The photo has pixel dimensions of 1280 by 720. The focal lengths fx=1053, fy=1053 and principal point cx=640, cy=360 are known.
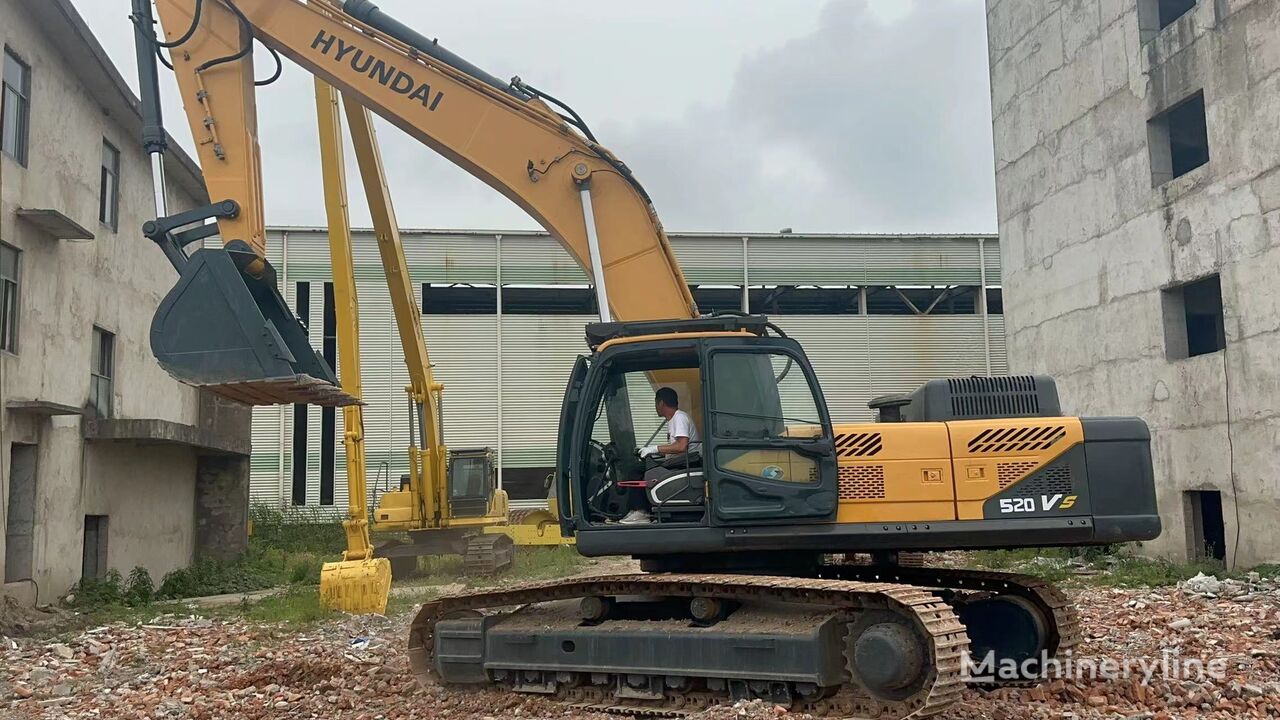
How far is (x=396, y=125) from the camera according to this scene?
30.4 ft

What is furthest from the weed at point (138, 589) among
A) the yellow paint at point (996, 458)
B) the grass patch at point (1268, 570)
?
the grass patch at point (1268, 570)

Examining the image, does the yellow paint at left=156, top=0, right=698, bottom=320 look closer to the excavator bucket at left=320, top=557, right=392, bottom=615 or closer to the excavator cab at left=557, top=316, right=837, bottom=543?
the excavator cab at left=557, top=316, right=837, bottom=543

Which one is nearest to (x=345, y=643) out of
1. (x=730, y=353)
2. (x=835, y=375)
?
(x=730, y=353)

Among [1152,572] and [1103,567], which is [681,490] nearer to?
[1152,572]

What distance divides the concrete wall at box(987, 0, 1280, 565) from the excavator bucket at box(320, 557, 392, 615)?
511 inches

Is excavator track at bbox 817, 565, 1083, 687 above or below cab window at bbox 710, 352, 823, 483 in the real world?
below

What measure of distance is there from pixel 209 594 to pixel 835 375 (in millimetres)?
20446

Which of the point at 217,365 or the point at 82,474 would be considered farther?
the point at 82,474

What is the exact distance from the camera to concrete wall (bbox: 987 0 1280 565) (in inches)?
631

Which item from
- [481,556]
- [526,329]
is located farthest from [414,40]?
[526,329]

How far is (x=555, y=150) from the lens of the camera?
28.8 ft

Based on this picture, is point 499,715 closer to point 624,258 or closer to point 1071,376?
point 624,258
